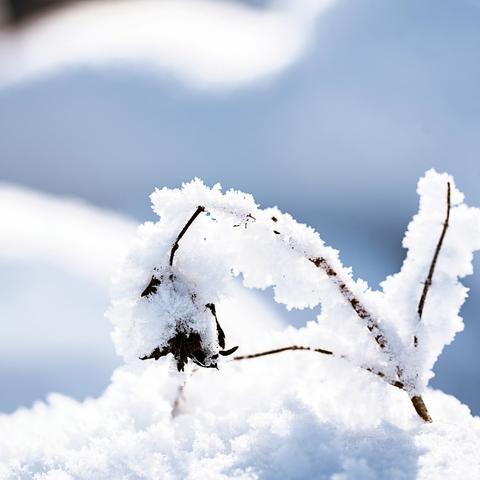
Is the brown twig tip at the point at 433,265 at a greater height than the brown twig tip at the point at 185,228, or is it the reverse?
the brown twig tip at the point at 185,228

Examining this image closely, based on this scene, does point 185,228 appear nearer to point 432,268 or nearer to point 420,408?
point 432,268

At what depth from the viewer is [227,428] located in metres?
1.32

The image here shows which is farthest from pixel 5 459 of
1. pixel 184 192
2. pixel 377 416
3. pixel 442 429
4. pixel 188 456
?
pixel 442 429

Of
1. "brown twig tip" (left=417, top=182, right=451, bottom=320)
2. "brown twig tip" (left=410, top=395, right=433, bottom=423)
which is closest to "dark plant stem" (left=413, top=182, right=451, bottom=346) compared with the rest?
"brown twig tip" (left=417, top=182, right=451, bottom=320)

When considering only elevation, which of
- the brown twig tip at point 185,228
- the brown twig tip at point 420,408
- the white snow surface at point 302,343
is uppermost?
the brown twig tip at point 185,228

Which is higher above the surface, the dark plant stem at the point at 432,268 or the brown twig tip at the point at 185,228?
the brown twig tip at the point at 185,228

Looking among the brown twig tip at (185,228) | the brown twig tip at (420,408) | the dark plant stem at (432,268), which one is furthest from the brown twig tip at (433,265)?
the brown twig tip at (185,228)

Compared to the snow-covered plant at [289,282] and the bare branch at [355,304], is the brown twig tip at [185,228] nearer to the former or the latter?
the snow-covered plant at [289,282]

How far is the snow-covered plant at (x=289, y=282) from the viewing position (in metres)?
1.24

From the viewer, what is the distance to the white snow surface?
3.92ft

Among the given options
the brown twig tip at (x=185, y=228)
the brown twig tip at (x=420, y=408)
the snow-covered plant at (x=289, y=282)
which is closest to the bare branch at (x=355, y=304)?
the snow-covered plant at (x=289, y=282)

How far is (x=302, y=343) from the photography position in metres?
1.42

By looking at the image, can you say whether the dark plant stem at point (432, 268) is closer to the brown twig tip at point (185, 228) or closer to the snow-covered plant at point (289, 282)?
the snow-covered plant at point (289, 282)

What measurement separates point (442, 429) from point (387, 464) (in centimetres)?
18
